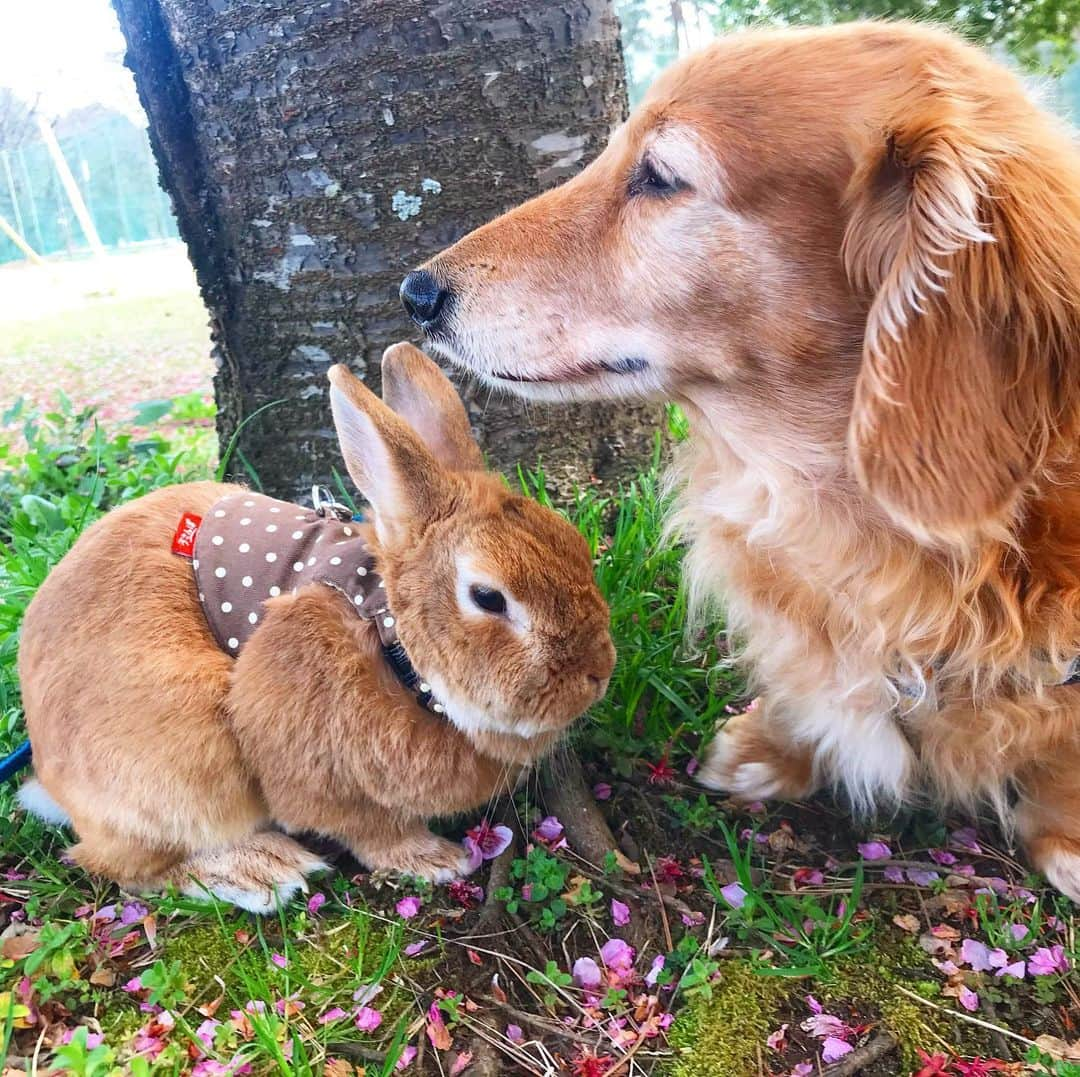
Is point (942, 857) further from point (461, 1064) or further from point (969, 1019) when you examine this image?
point (461, 1064)

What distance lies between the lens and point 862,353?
1598 millimetres

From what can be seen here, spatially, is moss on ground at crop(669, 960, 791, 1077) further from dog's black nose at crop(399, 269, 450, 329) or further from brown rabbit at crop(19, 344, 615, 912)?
dog's black nose at crop(399, 269, 450, 329)

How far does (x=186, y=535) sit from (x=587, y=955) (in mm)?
1244

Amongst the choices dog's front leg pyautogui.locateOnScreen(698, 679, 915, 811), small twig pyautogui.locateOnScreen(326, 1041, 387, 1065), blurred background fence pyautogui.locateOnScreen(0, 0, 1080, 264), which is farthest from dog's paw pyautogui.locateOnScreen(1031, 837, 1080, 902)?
blurred background fence pyautogui.locateOnScreen(0, 0, 1080, 264)

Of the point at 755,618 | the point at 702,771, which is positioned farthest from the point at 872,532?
the point at 702,771

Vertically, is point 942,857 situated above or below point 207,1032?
below

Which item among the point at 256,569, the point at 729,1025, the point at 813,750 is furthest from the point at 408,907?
the point at 813,750

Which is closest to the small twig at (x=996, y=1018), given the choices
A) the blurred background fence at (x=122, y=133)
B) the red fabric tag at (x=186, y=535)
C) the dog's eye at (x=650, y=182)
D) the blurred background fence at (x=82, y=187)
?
the dog's eye at (x=650, y=182)

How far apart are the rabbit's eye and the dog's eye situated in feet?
2.81

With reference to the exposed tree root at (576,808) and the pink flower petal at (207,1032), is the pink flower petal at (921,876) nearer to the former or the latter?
the exposed tree root at (576,808)

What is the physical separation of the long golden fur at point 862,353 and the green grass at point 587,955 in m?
0.25

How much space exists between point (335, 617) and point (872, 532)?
111 cm

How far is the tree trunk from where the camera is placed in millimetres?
2455

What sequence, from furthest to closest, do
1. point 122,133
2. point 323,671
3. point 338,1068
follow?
point 122,133 → point 323,671 → point 338,1068
